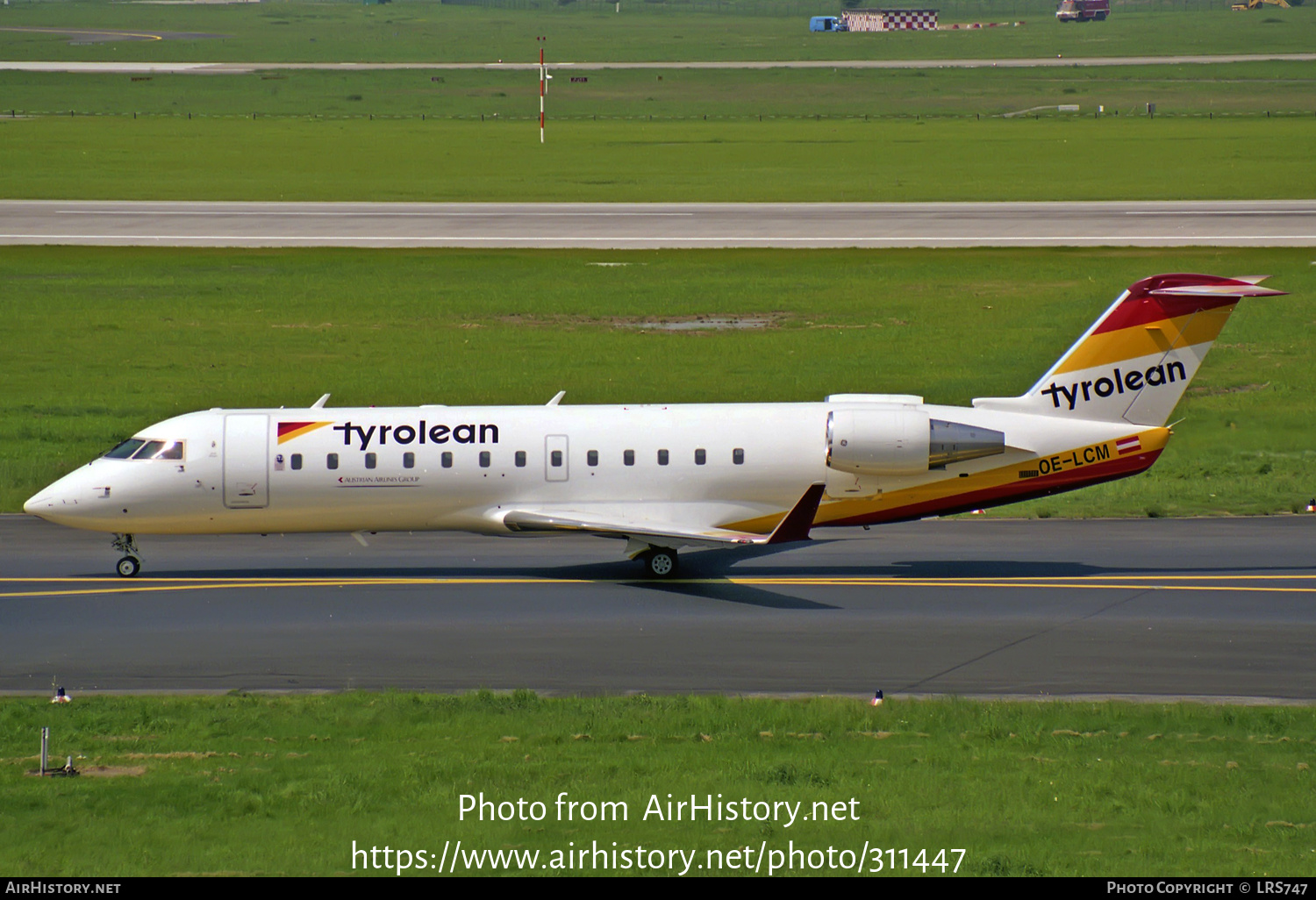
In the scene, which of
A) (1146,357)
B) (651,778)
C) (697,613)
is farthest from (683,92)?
(651,778)

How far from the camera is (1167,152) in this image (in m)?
113

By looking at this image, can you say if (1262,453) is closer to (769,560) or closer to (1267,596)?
(1267,596)

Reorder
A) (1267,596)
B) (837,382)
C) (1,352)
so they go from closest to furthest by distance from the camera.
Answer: (1267,596), (837,382), (1,352)

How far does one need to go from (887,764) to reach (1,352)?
1752 inches

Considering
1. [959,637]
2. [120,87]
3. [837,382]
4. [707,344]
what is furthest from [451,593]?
[120,87]

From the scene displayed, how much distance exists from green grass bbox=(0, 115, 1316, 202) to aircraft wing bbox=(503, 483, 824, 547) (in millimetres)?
63003

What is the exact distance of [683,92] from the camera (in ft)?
565

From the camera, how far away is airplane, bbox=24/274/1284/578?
32.1 m

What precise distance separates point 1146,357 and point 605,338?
27.6 meters

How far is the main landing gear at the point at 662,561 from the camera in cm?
3266

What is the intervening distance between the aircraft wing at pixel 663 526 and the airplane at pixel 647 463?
0.08 m

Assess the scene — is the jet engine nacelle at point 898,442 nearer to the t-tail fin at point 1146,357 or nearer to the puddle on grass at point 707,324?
the t-tail fin at point 1146,357
